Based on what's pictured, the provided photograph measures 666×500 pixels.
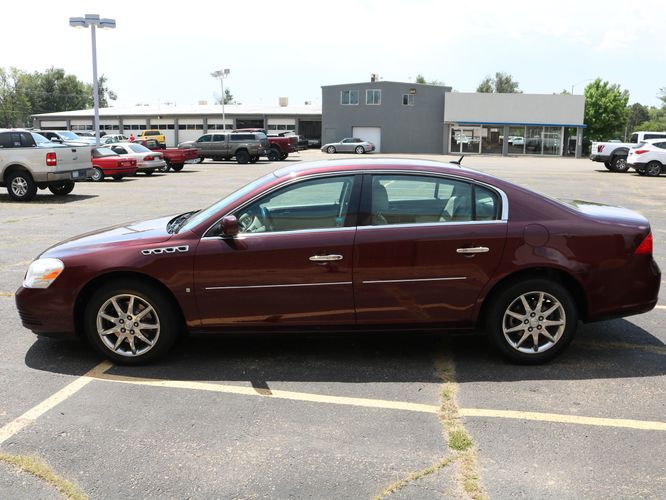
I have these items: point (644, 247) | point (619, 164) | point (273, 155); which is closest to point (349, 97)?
point (273, 155)

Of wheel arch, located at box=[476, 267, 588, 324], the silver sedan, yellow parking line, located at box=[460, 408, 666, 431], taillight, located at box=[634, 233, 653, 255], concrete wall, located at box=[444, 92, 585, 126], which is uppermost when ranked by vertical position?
A: concrete wall, located at box=[444, 92, 585, 126]

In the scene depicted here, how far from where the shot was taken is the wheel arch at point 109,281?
449 centimetres

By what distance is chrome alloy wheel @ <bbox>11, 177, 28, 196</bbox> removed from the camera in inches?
621

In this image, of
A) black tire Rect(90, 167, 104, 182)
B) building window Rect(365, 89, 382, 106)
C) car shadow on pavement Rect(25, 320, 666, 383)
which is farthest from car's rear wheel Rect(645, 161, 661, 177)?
building window Rect(365, 89, 382, 106)

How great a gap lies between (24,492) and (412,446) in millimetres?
2056

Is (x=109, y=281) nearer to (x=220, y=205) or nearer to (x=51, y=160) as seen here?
(x=220, y=205)

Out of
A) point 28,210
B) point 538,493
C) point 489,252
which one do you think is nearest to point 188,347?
point 489,252

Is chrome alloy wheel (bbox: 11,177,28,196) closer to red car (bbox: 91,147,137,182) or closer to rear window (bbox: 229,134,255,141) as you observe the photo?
red car (bbox: 91,147,137,182)

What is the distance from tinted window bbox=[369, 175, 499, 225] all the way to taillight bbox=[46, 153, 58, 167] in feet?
44.6

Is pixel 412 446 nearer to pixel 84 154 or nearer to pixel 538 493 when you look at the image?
pixel 538 493

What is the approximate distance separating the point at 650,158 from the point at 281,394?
27.4 m

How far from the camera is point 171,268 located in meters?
4.40

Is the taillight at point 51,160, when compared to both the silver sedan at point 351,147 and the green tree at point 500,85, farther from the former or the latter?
the green tree at point 500,85

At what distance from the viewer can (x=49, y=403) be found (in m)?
4.00
